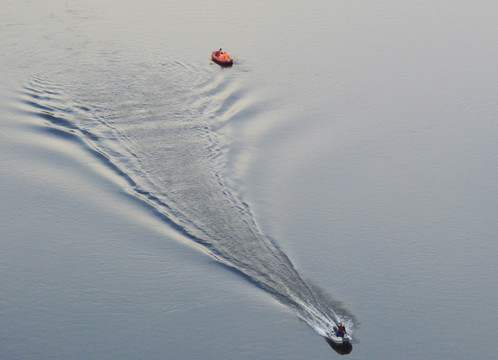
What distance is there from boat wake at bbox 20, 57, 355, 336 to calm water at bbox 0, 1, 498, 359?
0.14m

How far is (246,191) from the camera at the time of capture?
3984 cm

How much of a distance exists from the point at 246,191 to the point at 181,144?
6706 millimetres

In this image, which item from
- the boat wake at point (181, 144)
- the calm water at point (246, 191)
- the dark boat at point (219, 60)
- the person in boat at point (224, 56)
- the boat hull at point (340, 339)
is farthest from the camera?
the person in boat at point (224, 56)

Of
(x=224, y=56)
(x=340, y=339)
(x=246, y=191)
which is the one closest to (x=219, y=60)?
(x=224, y=56)

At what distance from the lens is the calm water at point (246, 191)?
3162 cm

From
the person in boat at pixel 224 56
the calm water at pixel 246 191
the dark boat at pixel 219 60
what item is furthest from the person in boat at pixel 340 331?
the person in boat at pixel 224 56

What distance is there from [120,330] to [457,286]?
56.2 feet

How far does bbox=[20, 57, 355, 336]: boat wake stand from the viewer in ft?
111

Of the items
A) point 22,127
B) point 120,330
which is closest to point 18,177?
point 22,127

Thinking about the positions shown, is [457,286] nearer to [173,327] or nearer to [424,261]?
[424,261]

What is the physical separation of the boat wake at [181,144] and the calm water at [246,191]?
5.4 inches

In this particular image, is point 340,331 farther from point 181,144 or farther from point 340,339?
point 181,144

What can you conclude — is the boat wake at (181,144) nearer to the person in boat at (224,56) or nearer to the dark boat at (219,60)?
the dark boat at (219,60)

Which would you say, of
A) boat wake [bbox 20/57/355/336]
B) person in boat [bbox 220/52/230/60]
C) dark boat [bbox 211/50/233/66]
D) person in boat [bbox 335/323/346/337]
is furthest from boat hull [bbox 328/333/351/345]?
person in boat [bbox 220/52/230/60]
